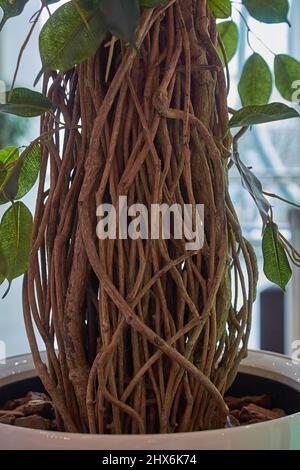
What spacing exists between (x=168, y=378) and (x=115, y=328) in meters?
0.06

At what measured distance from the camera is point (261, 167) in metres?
2.73

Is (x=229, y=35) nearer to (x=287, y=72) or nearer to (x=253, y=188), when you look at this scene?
(x=287, y=72)

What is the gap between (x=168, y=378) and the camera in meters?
0.42

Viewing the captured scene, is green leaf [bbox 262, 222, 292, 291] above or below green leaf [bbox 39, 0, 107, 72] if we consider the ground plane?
below

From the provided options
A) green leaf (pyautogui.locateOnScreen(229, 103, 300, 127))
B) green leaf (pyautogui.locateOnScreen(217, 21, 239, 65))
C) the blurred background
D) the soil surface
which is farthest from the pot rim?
the blurred background

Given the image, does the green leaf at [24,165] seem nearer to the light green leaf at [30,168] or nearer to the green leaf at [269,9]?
the light green leaf at [30,168]

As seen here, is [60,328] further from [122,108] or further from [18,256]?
[122,108]

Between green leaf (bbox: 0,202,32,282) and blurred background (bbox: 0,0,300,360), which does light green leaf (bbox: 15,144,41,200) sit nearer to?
green leaf (bbox: 0,202,32,282)

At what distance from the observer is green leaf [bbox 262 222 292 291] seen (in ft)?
1.58

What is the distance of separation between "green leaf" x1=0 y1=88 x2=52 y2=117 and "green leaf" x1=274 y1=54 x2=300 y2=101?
27 centimetres

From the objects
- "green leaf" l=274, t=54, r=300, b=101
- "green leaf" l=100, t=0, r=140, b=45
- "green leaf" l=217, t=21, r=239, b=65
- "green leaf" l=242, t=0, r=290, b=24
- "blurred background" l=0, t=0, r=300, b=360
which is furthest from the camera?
"blurred background" l=0, t=0, r=300, b=360

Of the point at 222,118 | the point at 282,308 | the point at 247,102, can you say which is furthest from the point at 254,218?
the point at 222,118

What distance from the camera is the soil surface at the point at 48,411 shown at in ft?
1.47

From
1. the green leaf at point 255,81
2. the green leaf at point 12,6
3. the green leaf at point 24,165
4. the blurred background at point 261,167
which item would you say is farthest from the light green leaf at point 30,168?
the blurred background at point 261,167
